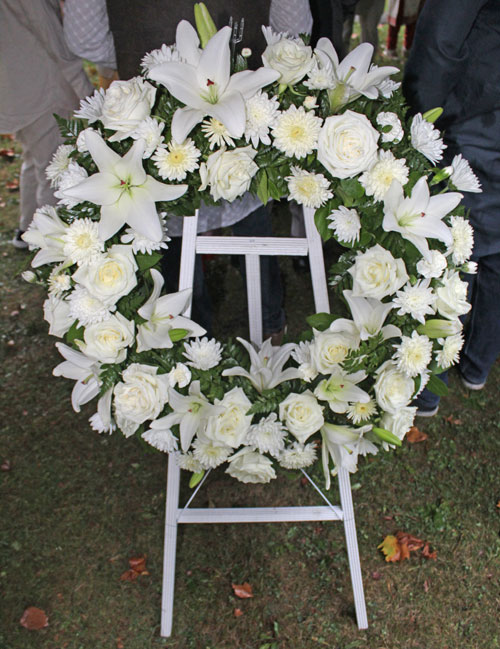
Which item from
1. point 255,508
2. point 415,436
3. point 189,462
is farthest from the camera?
point 415,436

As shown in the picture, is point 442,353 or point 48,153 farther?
point 48,153

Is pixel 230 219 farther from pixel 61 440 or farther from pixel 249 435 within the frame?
pixel 61 440

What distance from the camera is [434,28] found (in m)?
1.87

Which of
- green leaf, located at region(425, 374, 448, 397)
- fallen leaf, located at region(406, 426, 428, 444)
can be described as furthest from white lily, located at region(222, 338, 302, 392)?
fallen leaf, located at region(406, 426, 428, 444)

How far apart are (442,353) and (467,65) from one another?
105 centimetres

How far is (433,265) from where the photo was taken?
1.57 meters

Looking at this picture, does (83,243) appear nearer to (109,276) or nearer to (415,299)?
(109,276)

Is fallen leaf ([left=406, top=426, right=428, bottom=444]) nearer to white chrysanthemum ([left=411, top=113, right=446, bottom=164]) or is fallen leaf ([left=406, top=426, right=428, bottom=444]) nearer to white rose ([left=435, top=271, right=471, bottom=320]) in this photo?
white rose ([left=435, top=271, right=471, bottom=320])

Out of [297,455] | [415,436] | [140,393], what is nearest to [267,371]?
[297,455]

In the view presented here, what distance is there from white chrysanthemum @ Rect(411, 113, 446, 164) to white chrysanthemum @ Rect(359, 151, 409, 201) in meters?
0.12

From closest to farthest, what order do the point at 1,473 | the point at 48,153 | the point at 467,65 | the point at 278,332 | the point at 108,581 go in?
the point at 467,65, the point at 108,581, the point at 1,473, the point at 278,332, the point at 48,153

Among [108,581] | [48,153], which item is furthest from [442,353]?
[48,153]

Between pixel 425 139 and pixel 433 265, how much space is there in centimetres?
35

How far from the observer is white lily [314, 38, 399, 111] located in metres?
1.54
